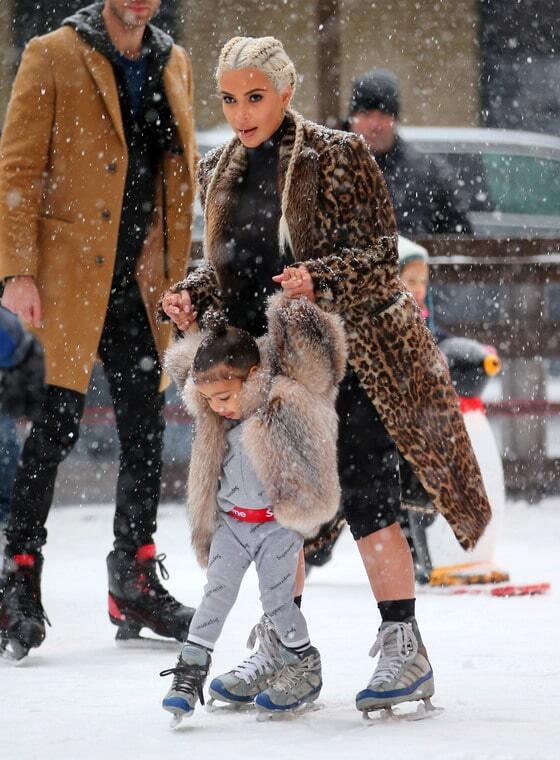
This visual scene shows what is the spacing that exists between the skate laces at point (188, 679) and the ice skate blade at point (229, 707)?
14 cm

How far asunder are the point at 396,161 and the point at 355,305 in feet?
8.88

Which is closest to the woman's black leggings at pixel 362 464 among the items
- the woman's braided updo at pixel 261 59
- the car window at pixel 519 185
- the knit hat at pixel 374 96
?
the woman's braided updo at pixel 261 59

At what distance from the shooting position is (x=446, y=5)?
11.8 meters

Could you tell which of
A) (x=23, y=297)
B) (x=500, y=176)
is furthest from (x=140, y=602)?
(x=500, y=176)

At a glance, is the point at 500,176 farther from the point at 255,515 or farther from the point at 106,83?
the point at 255,515

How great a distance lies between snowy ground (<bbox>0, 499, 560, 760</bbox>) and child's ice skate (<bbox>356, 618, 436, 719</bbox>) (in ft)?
0.18

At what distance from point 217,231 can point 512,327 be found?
15.7 ft

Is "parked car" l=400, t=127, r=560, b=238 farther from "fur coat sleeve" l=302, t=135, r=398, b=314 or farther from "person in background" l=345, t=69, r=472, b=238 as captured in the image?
"fur coat sleeve" l=302, t=135, r=398, b=314

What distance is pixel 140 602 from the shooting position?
152 inches

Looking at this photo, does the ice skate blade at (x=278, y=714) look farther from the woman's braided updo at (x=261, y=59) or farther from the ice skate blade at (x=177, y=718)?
the woman's braided updo at (x=261, y=59)

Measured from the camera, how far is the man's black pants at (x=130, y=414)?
3861mm

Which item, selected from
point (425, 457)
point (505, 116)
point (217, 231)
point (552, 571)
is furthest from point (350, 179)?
point (505, 116)

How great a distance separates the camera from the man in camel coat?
3826 millimetres

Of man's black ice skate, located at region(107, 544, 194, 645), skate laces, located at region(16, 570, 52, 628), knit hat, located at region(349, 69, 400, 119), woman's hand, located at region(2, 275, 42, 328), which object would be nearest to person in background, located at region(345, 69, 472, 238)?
knit hat, located at region(349, 69, 400, 119)
